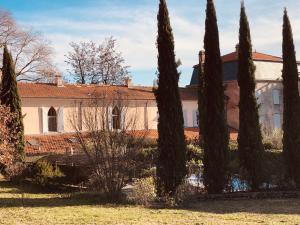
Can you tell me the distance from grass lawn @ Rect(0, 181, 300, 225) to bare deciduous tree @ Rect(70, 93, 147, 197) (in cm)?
94

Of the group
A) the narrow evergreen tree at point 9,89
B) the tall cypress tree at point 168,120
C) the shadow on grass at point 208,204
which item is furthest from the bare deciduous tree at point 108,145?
the narrow evergreen tree at point 9,89

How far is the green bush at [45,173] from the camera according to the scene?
23672mm

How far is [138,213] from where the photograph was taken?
13734mm

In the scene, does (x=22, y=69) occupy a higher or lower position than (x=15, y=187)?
higher

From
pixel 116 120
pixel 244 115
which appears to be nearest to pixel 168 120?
pixel 116 120

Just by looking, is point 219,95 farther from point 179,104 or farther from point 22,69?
point 22,69

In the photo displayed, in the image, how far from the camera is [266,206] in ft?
53.6

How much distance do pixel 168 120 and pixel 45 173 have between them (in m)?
8.56

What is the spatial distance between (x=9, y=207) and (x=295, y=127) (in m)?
12.6

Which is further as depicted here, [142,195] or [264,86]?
[264,86]

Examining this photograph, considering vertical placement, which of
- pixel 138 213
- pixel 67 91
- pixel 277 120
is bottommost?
pixel 138 213

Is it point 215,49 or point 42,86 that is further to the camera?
point 42,86

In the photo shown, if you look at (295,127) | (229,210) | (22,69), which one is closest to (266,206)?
(229,210)

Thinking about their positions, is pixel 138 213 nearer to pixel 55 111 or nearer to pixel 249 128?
pixel 249 128
